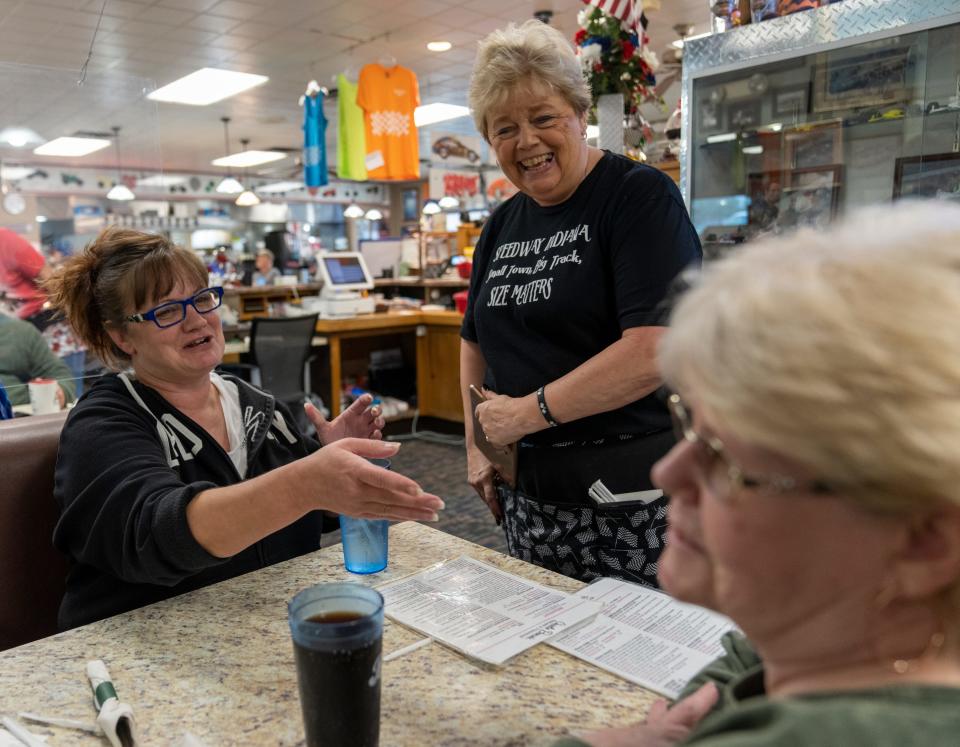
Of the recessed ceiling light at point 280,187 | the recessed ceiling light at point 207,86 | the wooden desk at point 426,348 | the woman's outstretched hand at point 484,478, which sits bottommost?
the wooden desk at point 426,348

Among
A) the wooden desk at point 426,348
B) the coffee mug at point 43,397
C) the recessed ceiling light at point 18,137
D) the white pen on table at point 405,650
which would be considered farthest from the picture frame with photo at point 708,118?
the recessed ceiling light at point 18,137

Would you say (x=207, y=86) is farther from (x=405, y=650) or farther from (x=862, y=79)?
(x=405, y=650)

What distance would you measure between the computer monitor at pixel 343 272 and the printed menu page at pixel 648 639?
485 centimetres

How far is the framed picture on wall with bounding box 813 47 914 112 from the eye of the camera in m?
2.91

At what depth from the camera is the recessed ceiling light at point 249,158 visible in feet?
46.4

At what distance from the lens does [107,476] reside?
1231 millimetres

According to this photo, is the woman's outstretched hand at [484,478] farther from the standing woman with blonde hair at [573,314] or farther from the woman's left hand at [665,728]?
the woman's left hand at [665,728]

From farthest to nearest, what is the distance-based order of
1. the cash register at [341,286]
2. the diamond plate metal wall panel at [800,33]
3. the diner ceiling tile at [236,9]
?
1. the diner ceiling tile at [236,9]
2. the cash register at [341,286]
3. the diamond plate metal wall panel at [800,33]

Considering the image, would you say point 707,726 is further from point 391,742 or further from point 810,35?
point 810,35

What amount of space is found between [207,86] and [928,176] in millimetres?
8052

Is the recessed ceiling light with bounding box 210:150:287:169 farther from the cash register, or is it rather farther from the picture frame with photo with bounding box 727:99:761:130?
the picture frame with photo with bounding box 727:99:761:130

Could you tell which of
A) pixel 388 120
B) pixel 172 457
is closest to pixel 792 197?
pixel 172 457

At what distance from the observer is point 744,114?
348 centimetres

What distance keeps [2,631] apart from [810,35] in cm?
322
